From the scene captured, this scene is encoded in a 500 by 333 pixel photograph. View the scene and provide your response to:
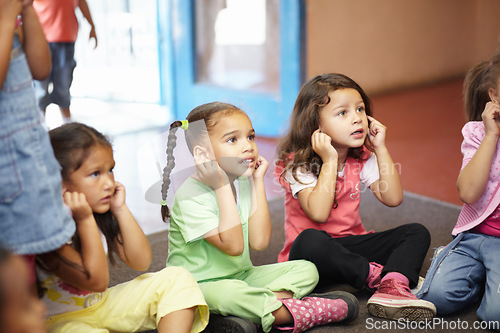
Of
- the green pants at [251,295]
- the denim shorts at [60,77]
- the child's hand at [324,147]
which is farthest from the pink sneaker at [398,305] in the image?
the denim shorts at [60,77]

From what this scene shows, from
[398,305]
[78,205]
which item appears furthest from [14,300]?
[398,305]

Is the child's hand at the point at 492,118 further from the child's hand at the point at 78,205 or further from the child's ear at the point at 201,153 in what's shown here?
the child's hand at the point at 78,205

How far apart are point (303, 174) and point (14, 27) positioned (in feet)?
2.84

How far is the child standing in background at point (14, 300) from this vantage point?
0.68 meters

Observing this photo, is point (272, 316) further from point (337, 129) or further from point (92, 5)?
point (92, 5)

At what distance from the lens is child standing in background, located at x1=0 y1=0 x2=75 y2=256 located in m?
0.96

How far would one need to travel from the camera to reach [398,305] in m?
1.43

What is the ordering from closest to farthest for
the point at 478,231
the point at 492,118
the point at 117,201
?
the point at 117,201
the point at 492,118
the point at 478,231

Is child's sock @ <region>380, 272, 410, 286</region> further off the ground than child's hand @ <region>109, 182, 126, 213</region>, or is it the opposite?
child's hand @ <region>109, 182, 126, 213</region>

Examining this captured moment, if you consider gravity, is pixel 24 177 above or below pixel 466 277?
above

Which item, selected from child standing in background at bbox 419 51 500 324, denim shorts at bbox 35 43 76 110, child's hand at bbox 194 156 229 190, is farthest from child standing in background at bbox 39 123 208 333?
denim shorts at bbox 35 43 76 110

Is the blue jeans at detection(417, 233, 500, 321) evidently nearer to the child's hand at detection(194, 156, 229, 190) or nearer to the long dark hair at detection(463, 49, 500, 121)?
the long dark hair at detection(463, 49, 500, 121)

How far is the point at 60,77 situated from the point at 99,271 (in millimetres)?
1956

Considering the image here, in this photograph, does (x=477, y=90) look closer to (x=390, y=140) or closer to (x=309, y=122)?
(x=309, y=122)
